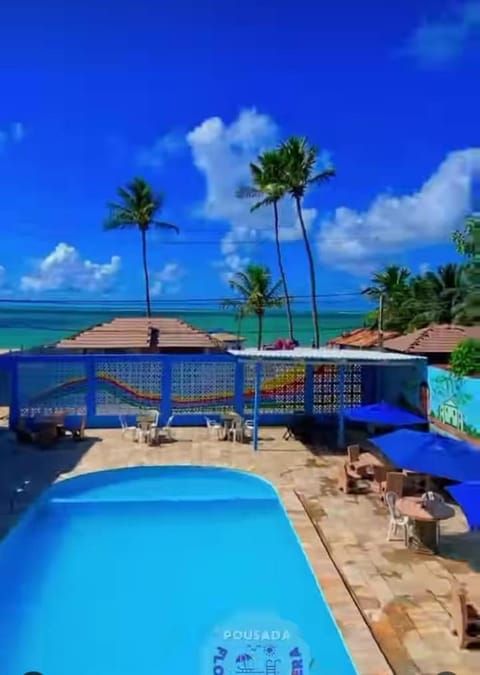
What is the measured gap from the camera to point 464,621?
261 inches

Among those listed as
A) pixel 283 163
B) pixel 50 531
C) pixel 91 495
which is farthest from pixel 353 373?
pixel 283 163

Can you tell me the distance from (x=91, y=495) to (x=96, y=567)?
11.1ft

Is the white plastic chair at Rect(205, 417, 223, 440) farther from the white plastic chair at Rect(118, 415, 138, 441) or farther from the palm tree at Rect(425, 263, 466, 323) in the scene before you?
the palm tree at Rect(425, 263, 466, 323)

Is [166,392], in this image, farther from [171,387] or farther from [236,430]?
[236,430]

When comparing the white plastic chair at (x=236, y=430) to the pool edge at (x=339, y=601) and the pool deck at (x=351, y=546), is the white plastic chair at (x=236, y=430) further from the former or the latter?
the pool edge at (x=339, y=601)

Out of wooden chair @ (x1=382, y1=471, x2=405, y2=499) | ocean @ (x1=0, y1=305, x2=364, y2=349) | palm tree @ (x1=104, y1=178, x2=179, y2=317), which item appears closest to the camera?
wooden chair @ (x1=382, y1=471, x2=405, y2=499)

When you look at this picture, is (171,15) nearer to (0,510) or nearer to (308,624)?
(0,510)

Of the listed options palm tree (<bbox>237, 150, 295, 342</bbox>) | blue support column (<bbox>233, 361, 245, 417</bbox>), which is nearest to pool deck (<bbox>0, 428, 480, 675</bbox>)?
blue support column (<bbox>233, 361, 245, 417</bbox>)

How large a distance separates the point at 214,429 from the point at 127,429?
98.5 inches

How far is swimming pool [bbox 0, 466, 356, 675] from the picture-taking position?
22.7 feet

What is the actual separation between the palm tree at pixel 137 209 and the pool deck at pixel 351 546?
87.8 ft

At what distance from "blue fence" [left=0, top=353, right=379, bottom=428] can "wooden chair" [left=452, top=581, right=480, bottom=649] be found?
11839mm

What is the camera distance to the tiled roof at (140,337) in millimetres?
20531

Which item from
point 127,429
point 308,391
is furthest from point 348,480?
point 127,429
